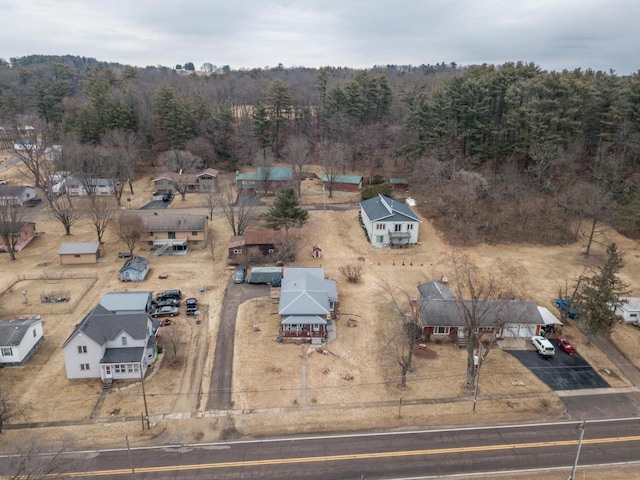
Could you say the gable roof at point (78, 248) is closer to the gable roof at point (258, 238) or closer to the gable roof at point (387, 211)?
the gable roof at point (258, 238)

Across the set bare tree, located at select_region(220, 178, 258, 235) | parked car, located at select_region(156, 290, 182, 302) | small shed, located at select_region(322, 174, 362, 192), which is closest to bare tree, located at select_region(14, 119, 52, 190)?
bare tree, located at select_region(220, 178, 258, 235)

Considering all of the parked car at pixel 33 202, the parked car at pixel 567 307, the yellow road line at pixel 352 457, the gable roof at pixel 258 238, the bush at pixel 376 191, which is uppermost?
the bush at pixel 376 191

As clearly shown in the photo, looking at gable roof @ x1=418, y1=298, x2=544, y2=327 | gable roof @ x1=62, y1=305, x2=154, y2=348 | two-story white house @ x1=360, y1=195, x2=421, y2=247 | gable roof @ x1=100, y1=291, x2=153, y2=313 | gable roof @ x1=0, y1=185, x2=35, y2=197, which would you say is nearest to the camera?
gable roof @ x1=62, y1=305, x2=154, y2=348

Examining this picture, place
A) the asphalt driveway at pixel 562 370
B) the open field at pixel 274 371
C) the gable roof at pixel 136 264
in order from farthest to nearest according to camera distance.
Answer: the gable roof at pixel 136 264 < the asphalt driveway at pixel 562 370 < the open field at pixel 274 371

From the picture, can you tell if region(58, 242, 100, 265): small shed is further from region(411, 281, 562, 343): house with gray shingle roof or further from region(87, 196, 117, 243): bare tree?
region(411, 281, 562, 343): house with gray shingle roof

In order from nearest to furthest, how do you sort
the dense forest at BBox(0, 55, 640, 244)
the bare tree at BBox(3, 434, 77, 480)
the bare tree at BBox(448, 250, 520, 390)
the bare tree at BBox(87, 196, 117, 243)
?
the bare tree at BBox(3, 434, 77, 480)
the bare tree at BBox(448, 250, 520, 390)
the bare tree at BBox(87, 196, 117, 243)
the dense forest at BBox(0, 55, 640, 244)

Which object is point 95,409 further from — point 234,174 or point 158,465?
point 234,174

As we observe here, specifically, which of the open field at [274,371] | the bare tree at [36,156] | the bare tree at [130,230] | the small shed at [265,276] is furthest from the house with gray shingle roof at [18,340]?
the bare tree at [36,156]
